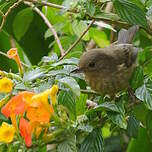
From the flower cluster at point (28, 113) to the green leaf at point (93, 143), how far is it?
0.25 metres

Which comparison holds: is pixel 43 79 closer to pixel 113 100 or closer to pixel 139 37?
pixel 113 100

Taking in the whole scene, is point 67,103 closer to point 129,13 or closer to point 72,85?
point 72,85

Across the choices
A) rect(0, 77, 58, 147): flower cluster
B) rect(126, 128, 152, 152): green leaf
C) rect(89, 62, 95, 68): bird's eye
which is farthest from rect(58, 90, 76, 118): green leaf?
rect(126, 128, 152, 152): green leaf

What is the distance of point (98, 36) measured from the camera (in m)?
3.56

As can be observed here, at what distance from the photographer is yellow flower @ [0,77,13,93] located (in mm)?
2078

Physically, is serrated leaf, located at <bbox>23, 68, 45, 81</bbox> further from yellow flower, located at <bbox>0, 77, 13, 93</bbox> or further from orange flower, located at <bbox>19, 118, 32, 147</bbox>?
orange flower, located at <bbox>19, 118, 32, 147</bbox>

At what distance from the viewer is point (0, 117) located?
8.36ft

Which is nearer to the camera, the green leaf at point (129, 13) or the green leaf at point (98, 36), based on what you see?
the green leaf at point (129, 13)

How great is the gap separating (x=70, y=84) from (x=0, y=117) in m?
0.58

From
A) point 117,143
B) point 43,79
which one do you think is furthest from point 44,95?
point 117,143

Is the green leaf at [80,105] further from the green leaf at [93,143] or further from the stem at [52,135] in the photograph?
the stem at [52,135]

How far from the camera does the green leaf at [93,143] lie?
2203 mm

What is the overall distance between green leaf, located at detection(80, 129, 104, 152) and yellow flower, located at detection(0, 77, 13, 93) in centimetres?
41

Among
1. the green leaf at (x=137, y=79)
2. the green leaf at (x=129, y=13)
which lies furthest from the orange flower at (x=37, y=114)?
the green leaf at (x=129, y=13)
